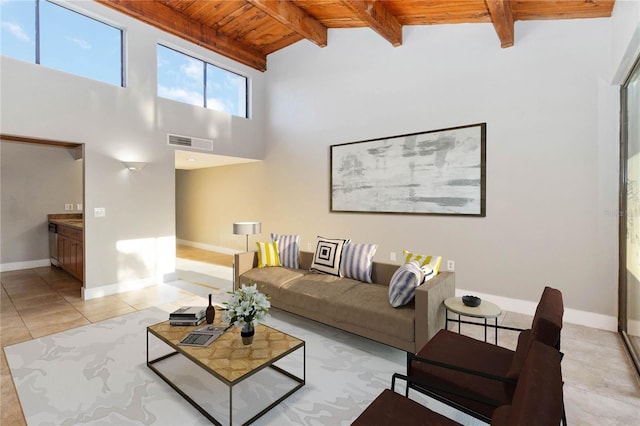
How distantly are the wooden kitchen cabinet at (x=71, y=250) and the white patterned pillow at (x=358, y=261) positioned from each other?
3899 mm

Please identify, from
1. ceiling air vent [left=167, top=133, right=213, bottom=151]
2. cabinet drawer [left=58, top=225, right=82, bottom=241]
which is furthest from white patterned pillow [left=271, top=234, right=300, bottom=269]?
cabinet drawer [left=58, top=225, right=82, bottom=241]

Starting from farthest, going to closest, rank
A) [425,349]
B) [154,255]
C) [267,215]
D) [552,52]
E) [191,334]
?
[267,215] → [154,255] → [552,52] → [191,334] → [425,349]

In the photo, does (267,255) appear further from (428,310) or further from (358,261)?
(428,310)

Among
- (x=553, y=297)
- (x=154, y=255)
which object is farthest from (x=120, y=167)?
(x=553, y=297)

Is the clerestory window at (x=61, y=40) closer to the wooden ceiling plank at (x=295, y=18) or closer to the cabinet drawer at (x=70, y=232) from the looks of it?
the cabinet drawer at (x=70, y=232)

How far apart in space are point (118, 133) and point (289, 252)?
124 inches

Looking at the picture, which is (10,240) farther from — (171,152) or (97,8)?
(97,8)

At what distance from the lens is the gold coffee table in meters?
1.91

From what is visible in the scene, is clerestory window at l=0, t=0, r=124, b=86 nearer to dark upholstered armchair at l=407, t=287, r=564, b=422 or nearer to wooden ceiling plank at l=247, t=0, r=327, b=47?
wooden ceiling plank at l=247, t=0, r=327, b=47

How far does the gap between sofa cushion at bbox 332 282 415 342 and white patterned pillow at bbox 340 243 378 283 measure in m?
0.37

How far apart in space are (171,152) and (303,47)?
3.16 meters

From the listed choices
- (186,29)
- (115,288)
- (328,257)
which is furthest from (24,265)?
(328,257)

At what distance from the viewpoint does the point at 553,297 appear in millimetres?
1802

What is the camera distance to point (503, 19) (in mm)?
3229
